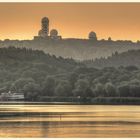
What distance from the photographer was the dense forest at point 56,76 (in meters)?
17.7

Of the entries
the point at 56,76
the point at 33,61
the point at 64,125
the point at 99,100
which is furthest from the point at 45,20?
the point at 99,100

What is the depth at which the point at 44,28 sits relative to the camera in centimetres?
1612

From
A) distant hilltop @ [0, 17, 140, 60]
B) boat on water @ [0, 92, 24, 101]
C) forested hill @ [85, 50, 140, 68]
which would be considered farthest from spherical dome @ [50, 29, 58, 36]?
boat on water @ [0, 92, 24, 101]

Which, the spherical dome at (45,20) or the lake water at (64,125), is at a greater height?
the spherical dome at (45,20)

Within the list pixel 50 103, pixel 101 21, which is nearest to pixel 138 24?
pixel 101 21

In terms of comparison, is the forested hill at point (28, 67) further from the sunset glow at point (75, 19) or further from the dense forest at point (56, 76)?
the sunset glow at point (75, 19)

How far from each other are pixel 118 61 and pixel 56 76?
4.80ft

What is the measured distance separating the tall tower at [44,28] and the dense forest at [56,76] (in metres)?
1.03

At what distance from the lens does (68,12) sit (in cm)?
1446

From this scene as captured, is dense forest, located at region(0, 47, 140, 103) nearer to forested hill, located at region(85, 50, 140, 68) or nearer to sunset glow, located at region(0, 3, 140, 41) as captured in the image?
forested hill, located at region(85, 50, 140, 68)

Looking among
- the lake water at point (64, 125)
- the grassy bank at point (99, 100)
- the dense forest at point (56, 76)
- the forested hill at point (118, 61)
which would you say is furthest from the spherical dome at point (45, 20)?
the grassy bank at point (99, 100)

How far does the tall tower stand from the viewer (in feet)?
50.6

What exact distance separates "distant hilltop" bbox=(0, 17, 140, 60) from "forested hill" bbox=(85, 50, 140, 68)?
0.27 metres

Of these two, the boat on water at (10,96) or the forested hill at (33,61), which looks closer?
the forested hill at (33,61)
